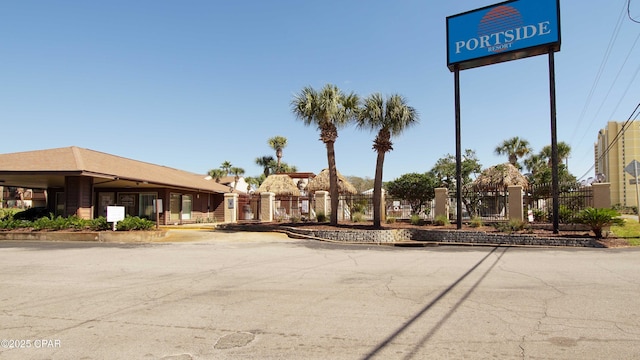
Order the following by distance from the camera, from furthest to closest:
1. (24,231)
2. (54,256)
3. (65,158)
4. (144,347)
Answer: (65,158) < (24,231) < (54,256) < (144,347)

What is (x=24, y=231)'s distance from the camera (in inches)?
707

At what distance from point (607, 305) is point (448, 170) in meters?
39.2

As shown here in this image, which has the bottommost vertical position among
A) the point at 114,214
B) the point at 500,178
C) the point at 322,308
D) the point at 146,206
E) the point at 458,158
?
the point at 322,308

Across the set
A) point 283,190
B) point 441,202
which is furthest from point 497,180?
point 283,190

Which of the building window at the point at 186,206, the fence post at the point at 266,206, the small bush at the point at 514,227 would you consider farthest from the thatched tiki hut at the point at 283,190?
the small bush at the point at 514,227

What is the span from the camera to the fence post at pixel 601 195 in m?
18.8

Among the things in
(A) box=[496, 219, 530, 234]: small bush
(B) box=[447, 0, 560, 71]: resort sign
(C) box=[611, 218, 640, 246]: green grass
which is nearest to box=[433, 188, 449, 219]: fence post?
(A) box=[496, 219, 530, 234]: small bush

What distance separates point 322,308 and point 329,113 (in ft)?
50.9

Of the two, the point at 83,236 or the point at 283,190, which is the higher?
the point at 283,190

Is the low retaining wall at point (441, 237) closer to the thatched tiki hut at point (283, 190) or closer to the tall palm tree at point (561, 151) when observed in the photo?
the thatched tiki hut at point (283, 190)

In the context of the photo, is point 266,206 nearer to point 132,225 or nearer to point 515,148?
point 132,225

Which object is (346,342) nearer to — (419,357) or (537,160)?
(419,357)

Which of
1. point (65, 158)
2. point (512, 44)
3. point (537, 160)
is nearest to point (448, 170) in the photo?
point (537, 160)

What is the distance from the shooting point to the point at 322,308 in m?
6.34
